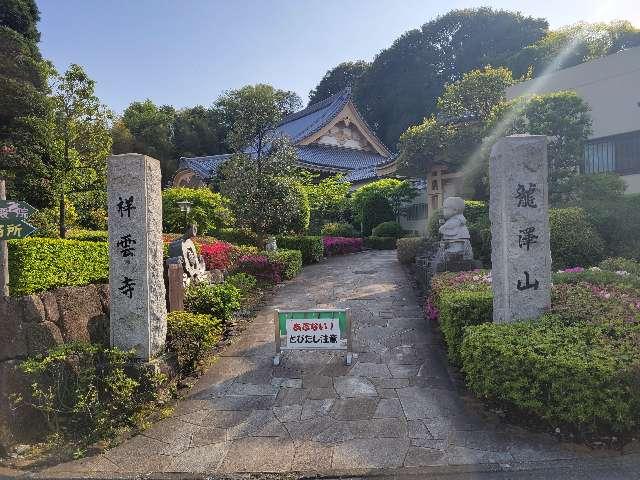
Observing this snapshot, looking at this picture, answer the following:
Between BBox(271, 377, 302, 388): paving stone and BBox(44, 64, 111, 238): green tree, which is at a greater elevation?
BBox(44, 64, 111, 238): green tree

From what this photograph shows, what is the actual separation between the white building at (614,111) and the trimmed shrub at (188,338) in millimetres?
14756

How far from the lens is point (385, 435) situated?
5.02 metres

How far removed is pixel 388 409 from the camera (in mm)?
5586

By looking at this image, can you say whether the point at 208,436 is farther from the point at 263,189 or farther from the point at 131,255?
the point at 263,189

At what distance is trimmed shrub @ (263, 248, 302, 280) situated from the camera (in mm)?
13234

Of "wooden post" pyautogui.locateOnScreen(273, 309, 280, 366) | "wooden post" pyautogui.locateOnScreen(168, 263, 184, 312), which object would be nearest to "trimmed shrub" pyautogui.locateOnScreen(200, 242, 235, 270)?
"wooden post" pyautogui.locateOnScreen(168, 263, 184, 312)

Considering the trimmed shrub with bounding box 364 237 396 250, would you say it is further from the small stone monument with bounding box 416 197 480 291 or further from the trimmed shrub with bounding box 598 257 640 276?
the trimmed shrub with bounding box 598 257 640 276

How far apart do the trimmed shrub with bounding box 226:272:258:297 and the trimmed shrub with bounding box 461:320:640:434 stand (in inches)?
255

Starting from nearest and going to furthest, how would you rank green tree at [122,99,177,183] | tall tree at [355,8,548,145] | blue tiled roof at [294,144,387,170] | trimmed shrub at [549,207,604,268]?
trimmed shrub at [549,207,604,268] → blue tiled roof at [294,144,387,170] → green tree at [122,99,177,183] → tall tree at [355,8,548,145]

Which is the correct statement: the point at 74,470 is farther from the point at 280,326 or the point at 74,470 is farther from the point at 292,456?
the point at 280,326

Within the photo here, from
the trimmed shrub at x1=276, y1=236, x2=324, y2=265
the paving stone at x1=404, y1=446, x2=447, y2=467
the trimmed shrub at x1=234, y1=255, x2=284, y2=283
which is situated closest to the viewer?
the paving stone at x1=404, y1=446, x2=447, y2=467

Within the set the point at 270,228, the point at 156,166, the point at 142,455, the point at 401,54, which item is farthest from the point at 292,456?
the point at 401,54

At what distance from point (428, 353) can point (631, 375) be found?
3.36 meters

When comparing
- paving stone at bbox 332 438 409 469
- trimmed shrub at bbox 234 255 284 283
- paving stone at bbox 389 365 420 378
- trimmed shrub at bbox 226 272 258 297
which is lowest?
paving stone at bbox 332 438 409 469
